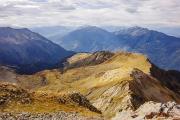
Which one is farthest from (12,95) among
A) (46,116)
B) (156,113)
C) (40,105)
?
(156,113)

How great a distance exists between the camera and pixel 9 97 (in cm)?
6881

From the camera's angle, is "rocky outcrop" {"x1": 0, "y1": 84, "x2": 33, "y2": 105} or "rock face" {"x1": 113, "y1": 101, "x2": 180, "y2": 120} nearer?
"rock face" {"x1": 113, "y1": 101, "x2": 180, "y2": 120}

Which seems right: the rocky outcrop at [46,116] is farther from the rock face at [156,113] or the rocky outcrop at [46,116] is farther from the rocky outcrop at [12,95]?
the rocky outcrop at [12,95]

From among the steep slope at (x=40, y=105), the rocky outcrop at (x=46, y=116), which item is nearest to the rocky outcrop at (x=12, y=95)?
the steep slope at (x=40, y=105)

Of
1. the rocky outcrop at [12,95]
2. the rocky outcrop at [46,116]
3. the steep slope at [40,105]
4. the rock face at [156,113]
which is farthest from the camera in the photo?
the rocky outcrop at [12,95]

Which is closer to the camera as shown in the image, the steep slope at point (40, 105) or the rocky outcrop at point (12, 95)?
the steep slope at point (40, 105)

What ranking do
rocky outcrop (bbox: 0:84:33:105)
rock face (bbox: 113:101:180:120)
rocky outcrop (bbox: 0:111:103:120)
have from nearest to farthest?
rocky outcrop (bbox: 0:111:103:120)
rock face (bbox: 113:101:180:120)
rocky outcrop (bbox: 0:84:33:105)

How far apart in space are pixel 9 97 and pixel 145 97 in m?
137

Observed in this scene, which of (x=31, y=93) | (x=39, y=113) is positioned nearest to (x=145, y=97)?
(x=31, y=93)

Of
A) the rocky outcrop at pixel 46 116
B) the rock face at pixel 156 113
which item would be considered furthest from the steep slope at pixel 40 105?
the rock face at pixel 156 113

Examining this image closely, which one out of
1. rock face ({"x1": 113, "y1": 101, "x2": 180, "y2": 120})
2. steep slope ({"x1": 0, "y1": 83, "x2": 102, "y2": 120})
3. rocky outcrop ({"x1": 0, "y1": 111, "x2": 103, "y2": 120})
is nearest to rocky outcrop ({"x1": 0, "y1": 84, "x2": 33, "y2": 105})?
steep slope ({"x1": 0, "y1": 83, "x2": 102, "y2": 120})

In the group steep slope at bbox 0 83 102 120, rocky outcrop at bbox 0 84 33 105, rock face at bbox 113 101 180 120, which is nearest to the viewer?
rock face at bbox 113 101 180 120

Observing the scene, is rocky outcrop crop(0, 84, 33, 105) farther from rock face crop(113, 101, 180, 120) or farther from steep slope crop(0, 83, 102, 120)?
rock face crop(113, 101, 180, 120)

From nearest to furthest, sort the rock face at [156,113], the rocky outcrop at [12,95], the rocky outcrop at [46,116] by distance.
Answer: the rocky outcrop at [46,116] < the rock face at [156,113] < the rocky outcrop at [12,95]
